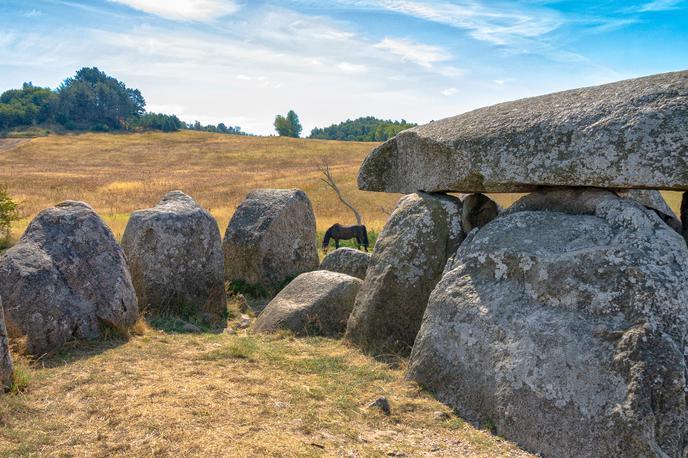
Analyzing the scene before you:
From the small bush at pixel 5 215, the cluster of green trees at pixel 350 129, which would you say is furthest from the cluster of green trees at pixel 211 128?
the small bush at pixel 5 215

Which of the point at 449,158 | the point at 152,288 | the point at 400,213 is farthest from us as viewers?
the point at 152,288

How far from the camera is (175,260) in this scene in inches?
430

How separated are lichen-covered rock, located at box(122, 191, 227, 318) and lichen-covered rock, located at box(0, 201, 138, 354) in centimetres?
158

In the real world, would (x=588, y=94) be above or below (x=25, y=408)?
above

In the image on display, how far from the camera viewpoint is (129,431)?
18.4 feet

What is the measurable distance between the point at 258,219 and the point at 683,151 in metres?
9.28

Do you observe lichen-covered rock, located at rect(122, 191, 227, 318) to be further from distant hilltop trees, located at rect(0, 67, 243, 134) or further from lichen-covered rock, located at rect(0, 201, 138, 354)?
distant hilltop trees, located at rect(0, 67, 243, 134)

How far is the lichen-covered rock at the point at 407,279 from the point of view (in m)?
8.48

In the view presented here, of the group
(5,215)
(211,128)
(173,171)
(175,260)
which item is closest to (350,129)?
(211,128)

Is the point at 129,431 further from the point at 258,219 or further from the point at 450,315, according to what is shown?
the point at 258,219

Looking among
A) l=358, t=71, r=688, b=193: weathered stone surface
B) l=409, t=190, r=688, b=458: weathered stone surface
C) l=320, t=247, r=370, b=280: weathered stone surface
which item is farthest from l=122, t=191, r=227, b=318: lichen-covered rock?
l=409, t=190, r=688, b=458: weathered stone surface

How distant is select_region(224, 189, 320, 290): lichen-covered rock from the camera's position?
1361cm

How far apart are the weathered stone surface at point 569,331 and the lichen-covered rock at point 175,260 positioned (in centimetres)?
515

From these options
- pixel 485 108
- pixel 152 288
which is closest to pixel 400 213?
pixel 485 108
